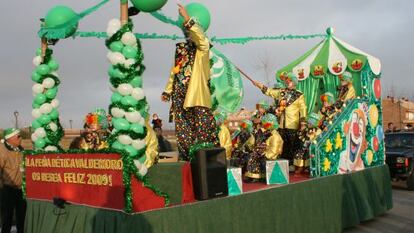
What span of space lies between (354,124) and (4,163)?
5.76 m

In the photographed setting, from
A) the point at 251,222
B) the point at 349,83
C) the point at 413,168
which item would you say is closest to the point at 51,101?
the point at 251,222

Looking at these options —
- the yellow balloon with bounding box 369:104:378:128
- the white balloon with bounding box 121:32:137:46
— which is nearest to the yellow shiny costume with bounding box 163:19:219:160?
the white balloon with bounding box 121:32:137:46

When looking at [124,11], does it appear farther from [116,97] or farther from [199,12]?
[199,12]

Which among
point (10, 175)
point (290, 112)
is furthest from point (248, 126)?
point (10, 175)

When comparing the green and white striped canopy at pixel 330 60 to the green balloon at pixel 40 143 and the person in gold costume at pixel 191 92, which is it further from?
the green balloon at pixel 40 143

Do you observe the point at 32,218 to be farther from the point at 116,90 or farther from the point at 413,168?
the point at 413,168

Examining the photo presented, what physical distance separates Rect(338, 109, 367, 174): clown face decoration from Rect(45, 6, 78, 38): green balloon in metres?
4.83

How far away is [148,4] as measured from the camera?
4.43 meters

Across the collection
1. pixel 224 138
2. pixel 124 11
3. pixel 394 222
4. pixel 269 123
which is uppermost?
pixel 124 11

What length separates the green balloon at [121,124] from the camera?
4.17 m

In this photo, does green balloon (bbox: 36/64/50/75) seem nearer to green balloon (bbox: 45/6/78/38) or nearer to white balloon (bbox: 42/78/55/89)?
white balloon (bbox: 42/78/55/89)

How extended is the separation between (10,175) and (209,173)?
10.6 ft

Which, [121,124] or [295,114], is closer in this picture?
[121,124]

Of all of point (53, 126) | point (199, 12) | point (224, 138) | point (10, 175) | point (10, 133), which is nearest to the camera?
point (199, 12)
